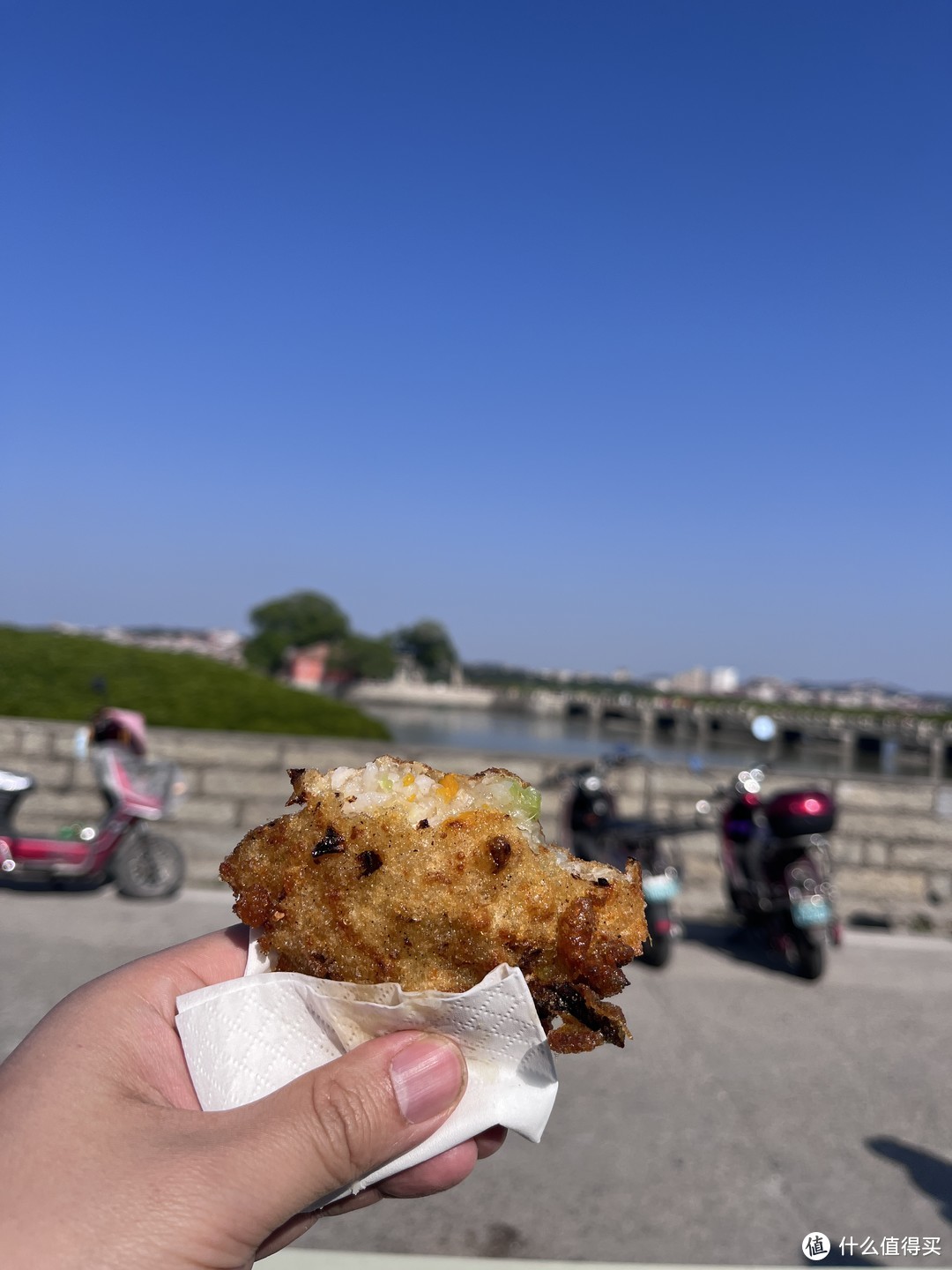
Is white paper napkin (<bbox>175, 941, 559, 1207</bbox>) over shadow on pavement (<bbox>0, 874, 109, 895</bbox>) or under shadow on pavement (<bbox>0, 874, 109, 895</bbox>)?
over

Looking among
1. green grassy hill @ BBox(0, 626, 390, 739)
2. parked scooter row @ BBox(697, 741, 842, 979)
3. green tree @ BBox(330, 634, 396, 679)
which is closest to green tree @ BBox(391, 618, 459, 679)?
green tree @ BBox(330, 634, 396, 679)

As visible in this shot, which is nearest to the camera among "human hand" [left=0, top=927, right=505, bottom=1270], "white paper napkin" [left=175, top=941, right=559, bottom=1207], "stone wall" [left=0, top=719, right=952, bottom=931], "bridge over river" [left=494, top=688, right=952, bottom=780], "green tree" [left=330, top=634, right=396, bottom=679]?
"human hand" [left=0, top=927, right=505, bottom=1270]

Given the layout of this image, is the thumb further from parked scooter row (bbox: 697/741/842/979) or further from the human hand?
parked scooter row (bbox: 697/741/842/979)

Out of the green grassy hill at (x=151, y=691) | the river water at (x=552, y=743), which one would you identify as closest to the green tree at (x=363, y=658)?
the river water at (x=552, y=743)

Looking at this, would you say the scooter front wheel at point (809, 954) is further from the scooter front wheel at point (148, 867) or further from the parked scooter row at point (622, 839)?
the scooter front wheel at point (148, 867)

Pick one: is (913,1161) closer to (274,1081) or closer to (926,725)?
(274,1081)
